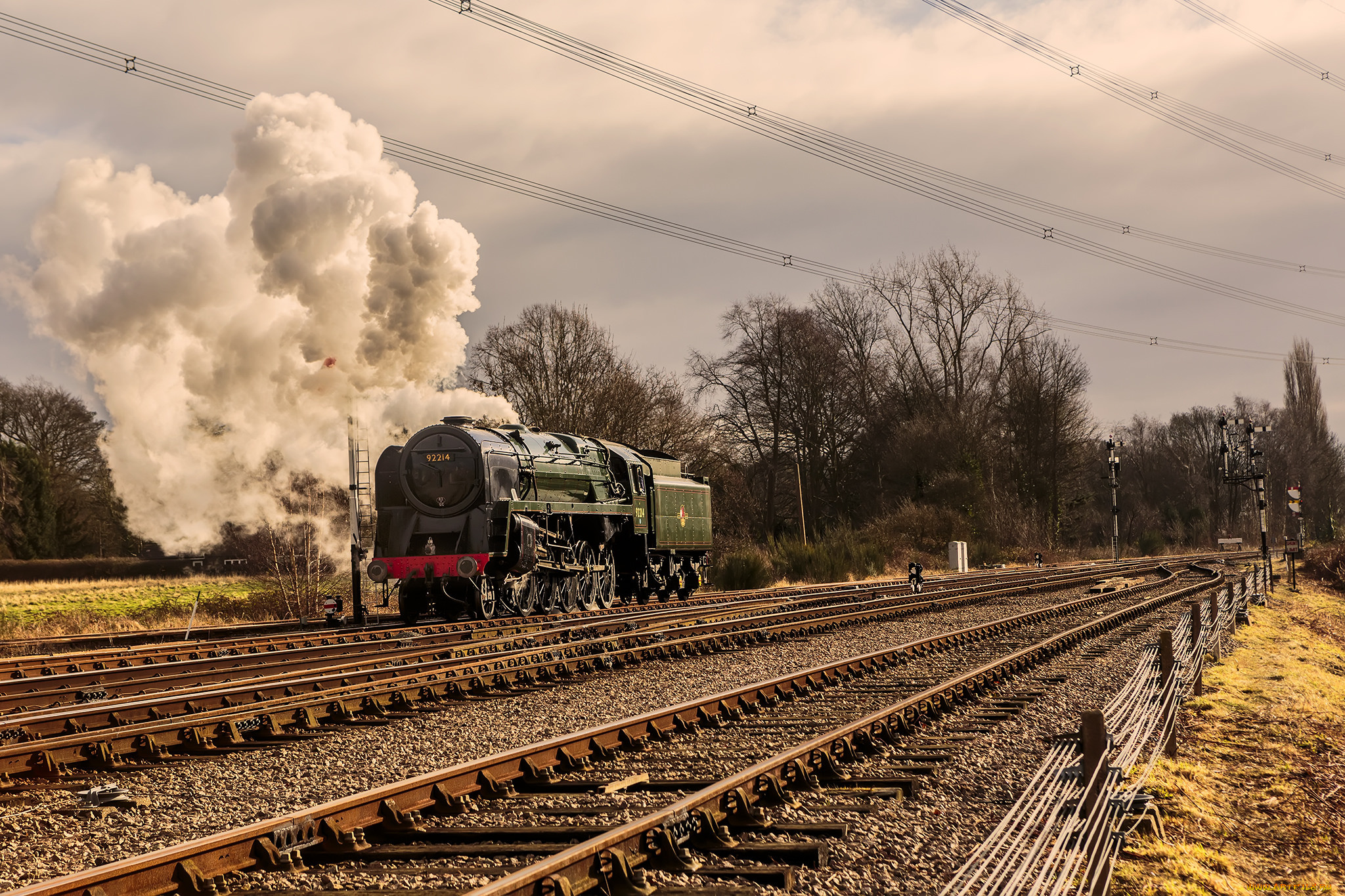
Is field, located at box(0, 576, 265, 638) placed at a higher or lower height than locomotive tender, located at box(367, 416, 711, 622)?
lower

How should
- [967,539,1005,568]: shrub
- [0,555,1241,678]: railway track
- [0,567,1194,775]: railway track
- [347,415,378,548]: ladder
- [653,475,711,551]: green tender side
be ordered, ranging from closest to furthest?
1. [0,567,1194,775]: railway track
2. [0,555,1241,678]: railway track
3. [347,415,378,548]: ladder
4. [653,475,711,551]: green tender side
5. [967,539,1005,568]: shrub

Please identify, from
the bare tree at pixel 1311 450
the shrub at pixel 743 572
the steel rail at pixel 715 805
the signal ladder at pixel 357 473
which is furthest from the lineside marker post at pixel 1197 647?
the bare tree at pixel 1311 450

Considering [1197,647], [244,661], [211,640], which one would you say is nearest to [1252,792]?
[1197,647]

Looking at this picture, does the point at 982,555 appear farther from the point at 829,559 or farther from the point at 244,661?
the point at 244,661

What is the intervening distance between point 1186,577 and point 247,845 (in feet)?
101

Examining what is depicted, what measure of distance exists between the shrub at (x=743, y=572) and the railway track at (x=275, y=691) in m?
15.8

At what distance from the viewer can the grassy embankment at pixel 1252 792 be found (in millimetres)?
5703

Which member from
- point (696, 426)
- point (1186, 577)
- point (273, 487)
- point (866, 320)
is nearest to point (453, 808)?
point (273, 487)

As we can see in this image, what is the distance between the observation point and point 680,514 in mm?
24641

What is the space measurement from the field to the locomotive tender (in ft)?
18.6

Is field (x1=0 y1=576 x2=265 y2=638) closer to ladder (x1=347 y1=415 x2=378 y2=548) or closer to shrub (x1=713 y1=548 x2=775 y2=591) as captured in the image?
ladder (x1=347 y1=415 x2=378 y2=548)

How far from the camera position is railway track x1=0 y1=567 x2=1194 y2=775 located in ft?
26.0

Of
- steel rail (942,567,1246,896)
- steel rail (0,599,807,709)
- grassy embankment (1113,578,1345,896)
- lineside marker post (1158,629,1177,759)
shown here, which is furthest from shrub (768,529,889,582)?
steel rail (942,567,1246,896)

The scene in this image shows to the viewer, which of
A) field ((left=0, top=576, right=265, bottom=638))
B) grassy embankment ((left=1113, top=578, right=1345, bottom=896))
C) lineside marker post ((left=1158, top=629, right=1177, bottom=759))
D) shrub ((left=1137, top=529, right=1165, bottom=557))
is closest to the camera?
grassy embankment ((left=1113, top=578, right=1345, bottom=896))
